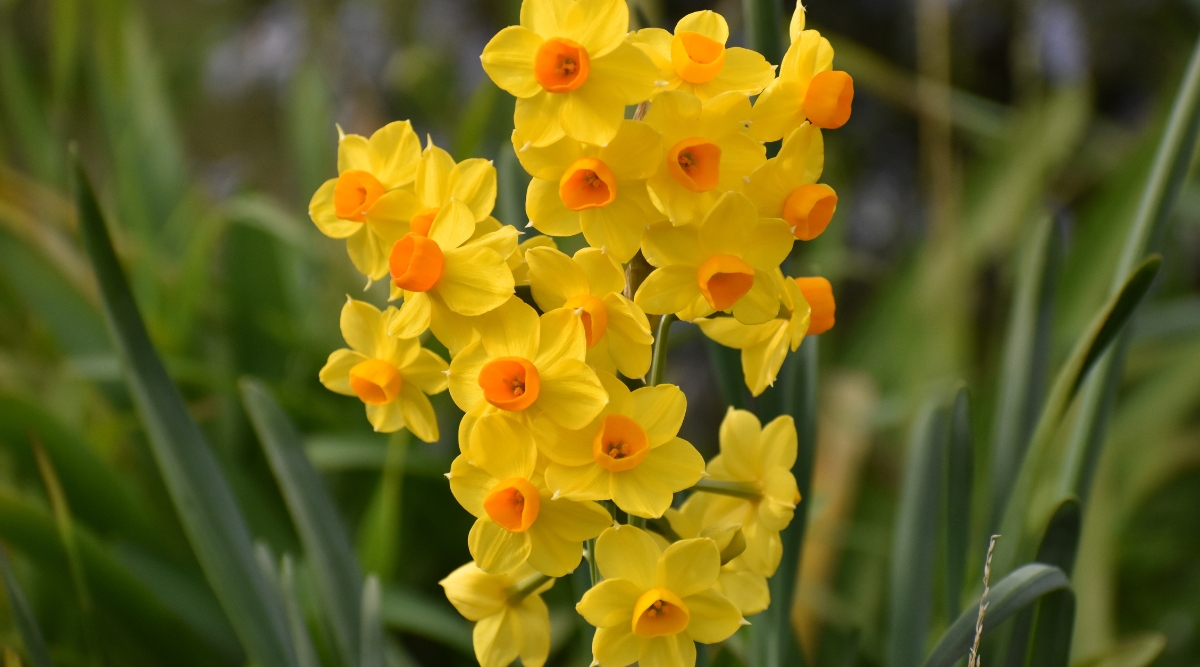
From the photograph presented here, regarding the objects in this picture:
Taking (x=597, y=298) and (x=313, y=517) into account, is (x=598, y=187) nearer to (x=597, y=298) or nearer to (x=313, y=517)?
(x=597, y=298)

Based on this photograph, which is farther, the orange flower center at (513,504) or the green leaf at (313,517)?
the green leaf at (313,517)

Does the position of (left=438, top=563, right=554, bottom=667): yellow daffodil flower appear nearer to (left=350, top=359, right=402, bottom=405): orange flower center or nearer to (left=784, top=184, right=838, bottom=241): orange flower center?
(left=350, top=359, right=402, bottom=405): orange flower center

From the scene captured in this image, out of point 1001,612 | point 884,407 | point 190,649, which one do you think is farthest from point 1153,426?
point 190,649

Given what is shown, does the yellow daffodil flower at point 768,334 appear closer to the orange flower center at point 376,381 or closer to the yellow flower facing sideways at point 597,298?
the yellow flower facing sideways at point 597,298

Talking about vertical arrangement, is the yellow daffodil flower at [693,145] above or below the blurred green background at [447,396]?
above

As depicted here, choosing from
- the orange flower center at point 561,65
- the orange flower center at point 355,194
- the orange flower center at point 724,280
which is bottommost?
the orange flower center at point 724,280

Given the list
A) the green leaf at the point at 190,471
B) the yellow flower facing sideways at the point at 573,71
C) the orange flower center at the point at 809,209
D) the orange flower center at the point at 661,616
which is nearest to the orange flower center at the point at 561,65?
the yellow flower facing sideways at the point at 573,71

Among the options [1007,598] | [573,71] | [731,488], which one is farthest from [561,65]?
[1007,598]

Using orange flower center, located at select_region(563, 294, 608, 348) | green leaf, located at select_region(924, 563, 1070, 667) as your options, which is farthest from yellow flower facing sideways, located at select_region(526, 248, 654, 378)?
green leaf, located at select_region(924, 563, 1070, 667)
